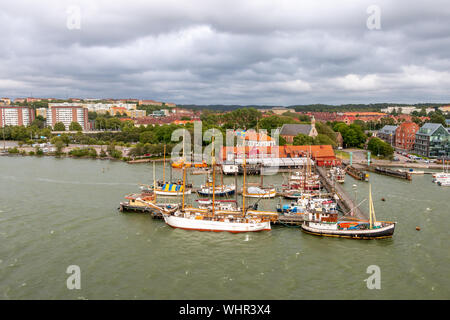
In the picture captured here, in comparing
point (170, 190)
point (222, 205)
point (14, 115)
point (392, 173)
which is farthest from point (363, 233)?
point (14, 115)

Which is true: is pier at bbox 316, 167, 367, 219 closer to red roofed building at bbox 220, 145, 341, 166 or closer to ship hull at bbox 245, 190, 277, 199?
ship hull at bbox 245, 190, 277, 199

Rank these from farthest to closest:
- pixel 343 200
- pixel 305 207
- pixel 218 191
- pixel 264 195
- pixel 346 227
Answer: pixel 218 191
pixel 264 195
pixel 343 200
pixel 305 207
pixel 346 227

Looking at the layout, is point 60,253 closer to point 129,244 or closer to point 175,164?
point 129,244

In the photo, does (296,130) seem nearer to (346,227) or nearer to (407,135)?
(407,135)

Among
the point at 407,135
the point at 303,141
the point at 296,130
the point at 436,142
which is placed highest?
the point at 296,130

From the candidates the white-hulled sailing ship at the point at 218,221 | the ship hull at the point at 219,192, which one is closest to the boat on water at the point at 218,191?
the ship hull at the point at 219,192

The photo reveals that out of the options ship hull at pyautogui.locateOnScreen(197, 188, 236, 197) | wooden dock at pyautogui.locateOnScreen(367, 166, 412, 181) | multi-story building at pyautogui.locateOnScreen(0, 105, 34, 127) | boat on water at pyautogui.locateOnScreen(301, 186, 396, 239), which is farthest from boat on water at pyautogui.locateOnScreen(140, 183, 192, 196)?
multi-story building at pyautogui.locateOnScreen(0, 105, 34, 127)
